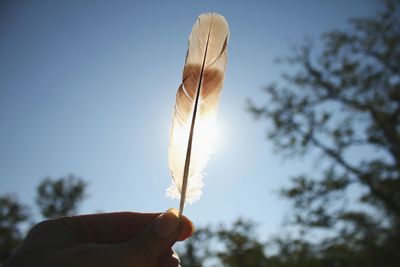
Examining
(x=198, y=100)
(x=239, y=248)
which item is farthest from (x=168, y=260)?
(x=239, y=248)

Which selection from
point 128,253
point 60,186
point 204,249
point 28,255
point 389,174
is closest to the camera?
point 28,255

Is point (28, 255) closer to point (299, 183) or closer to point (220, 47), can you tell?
point (220, 47)

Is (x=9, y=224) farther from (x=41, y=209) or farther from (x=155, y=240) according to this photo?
(x=155, y=240)

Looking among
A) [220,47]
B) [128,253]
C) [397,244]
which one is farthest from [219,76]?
[397,244]

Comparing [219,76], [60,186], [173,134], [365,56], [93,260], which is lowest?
[93,260]

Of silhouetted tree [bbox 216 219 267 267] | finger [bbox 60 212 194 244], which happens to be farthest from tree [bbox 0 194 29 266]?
finger [bbox 60 212 194 244]
